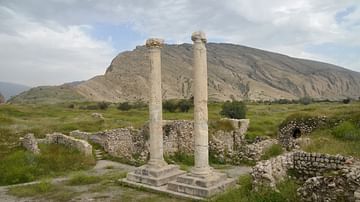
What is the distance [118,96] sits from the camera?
15625cm

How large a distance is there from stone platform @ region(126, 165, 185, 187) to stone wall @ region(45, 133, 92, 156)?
5.55 m

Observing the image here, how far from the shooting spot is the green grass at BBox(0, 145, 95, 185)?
17703 millimetres

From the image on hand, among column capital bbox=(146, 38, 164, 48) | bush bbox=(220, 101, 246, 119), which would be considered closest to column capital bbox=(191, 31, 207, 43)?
column capital bbox=(146, 38, 164, 48)

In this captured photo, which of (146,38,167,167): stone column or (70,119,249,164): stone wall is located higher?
(146,38,167,167): stone column

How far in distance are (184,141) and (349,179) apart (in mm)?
14791

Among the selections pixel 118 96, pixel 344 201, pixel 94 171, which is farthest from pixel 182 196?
pixel 118 96

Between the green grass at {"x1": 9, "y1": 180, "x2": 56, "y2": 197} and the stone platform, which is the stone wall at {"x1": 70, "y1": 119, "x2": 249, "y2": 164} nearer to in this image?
the stone platform

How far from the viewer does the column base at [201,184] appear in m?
13.4

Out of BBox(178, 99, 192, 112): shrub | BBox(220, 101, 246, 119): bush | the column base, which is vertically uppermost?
BBox(178, 99, 192, 112): shrub

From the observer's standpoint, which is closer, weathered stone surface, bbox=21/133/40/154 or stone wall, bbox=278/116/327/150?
weathered stone surface, bbox=21/133/40/154

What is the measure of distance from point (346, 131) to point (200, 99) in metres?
10.9

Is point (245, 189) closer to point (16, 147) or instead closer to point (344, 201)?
point (344, 201)

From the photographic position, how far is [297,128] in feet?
84.6

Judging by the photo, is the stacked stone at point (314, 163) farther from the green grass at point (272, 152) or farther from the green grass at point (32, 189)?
the green grass at point (32, 189)
